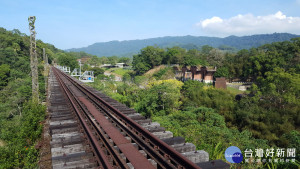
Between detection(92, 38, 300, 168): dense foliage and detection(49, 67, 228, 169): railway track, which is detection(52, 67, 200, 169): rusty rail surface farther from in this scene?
detection(92, 38, 300, 168): dense foliage

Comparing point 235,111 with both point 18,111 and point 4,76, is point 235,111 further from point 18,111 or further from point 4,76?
point 4,76

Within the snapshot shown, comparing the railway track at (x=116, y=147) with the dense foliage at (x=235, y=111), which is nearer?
the railway track at (x=116, y=147)

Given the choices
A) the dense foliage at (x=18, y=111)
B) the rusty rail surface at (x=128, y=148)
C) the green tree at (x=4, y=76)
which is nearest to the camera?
the rusty rail surface at (x=128, y=148)

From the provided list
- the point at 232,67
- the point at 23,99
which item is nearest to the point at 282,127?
the point at 23,99

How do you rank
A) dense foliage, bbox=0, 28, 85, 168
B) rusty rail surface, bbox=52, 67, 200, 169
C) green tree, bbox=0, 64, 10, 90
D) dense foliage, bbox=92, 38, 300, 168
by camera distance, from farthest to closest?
1. green tree, bbox=0, 64, 10, 90
2. dense foliage, bbox=92, 38, 300, 168
3. dense foliage, bbox=0, 28, 85, 168
4. rusty rail surface, bbox=52, 67, 200, 169

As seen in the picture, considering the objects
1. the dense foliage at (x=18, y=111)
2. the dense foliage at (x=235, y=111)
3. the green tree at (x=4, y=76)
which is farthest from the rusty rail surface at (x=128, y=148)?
the green tree at (x=4, y=76)

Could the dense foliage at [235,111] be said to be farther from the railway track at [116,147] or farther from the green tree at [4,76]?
the green tree at [4,76]

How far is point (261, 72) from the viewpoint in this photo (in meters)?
56.9

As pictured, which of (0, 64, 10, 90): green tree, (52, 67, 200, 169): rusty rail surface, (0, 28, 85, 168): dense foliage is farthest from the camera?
(0, 64, 10, 90): green tree

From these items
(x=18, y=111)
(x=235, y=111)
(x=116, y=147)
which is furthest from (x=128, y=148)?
(x=18, y=111)

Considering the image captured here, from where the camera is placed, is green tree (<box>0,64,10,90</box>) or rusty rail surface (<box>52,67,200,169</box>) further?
green tree (<box>0,64,10,90</box>)

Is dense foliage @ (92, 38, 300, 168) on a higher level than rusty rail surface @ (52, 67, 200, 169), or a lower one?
lower

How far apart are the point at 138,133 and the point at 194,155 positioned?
1.83 m

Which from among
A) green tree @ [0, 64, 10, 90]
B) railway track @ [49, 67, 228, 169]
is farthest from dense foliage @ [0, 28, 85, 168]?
railway track @ [49, 67, 228, 169]
